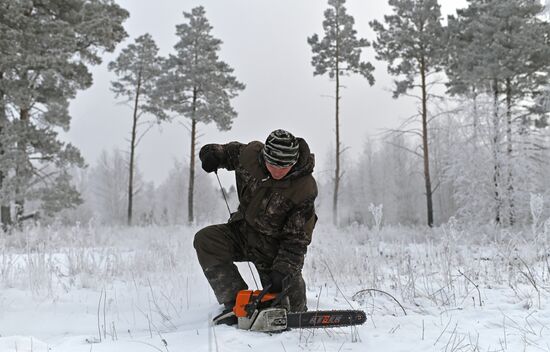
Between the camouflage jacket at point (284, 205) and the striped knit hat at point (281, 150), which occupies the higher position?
the striped knit hat at point (281, 150)

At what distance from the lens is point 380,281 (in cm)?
446

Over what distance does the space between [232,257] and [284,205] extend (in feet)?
2.05

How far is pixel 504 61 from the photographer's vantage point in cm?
1669

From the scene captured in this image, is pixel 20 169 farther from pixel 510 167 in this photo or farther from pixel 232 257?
pixel 510 167

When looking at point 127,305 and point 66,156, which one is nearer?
point 127,305

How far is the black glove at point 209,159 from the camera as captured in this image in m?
3.52

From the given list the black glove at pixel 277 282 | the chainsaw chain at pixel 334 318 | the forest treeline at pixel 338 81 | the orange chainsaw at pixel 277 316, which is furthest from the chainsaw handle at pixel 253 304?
the forest treeline at pixel 338 81

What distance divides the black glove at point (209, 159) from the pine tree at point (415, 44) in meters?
17.4

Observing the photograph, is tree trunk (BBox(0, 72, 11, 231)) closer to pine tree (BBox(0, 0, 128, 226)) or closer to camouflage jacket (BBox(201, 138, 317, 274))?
pine tree (BBox(0, 0, 128, 226))

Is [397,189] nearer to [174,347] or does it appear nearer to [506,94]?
[506,94]

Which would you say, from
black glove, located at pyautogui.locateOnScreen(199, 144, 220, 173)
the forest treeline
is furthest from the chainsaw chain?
the forest treeline

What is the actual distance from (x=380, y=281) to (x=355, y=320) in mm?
A: 1889

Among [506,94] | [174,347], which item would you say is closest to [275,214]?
[174,347]

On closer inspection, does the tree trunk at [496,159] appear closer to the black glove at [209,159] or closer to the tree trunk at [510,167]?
the tree trunk at [510,167]
